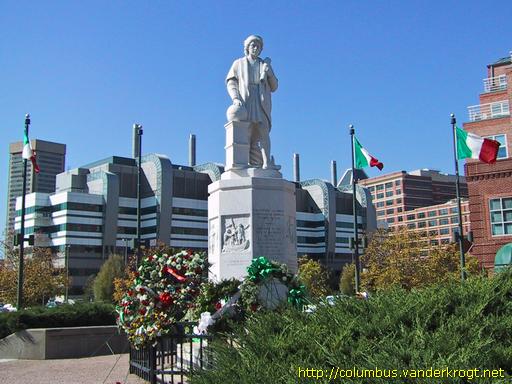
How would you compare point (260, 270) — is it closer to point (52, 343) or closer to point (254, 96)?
point (254, 96)

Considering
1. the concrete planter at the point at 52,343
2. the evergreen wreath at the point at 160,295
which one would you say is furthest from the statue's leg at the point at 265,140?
the concrete planter at the point at 52,343

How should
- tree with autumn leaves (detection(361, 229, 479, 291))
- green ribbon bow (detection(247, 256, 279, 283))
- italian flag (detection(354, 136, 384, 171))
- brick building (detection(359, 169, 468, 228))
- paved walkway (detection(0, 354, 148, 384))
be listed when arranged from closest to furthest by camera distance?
1. green ribbon bow (detection(247, 256, 279, 283))
2. paved walkway (detection(0, 354, 148, 384))
3. italian flag (detection(354, 136, 384, 171))
4. tree with autumn leaves (detection(361, 229, 479, 291))
5. brick building (detection(359, 169, 468, 228))

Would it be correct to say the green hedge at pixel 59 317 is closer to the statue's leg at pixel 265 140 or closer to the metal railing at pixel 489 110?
the statue's leg at pixel 265 140

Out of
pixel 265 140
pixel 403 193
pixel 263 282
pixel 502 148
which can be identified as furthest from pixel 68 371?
pixel 403 193

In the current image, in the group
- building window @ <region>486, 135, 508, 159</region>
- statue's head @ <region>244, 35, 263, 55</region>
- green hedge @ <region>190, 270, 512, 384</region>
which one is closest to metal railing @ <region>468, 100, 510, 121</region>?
building window @ <region>486, 135, 508, 159</region>

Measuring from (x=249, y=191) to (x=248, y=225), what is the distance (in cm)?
87

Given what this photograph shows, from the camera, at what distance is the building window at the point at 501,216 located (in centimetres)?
3333

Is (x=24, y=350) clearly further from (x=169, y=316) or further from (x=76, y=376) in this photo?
(x=169, y=316)

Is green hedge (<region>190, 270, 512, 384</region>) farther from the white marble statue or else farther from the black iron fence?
the white marble statue

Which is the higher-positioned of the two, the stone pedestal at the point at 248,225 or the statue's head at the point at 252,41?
the statue's head at the point at 252,41

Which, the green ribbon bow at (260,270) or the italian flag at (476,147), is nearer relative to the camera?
the green ribbon bow at (260,270)

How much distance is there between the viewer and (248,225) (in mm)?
14711

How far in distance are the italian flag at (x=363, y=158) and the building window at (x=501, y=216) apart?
8633 mm

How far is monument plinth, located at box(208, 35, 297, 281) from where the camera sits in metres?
14.7
